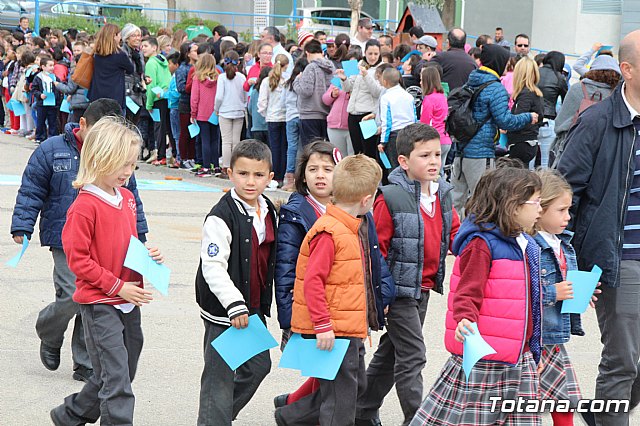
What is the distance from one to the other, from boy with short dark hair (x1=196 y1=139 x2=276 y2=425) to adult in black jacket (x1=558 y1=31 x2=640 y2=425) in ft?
5.16

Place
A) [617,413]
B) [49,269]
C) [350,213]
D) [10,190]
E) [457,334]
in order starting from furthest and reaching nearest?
[10,190] < [49,269] < [617,413] < [350,213] < [457,334]

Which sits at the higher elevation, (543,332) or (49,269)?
(543,332)

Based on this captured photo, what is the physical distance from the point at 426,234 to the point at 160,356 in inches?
85.9

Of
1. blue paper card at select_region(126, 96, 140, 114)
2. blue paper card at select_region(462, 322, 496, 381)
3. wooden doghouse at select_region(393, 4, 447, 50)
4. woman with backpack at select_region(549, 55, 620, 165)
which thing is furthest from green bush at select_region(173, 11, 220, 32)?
blue paper card at select_region(462, 322, 496, 381)

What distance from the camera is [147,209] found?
480 inches

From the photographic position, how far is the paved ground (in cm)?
565

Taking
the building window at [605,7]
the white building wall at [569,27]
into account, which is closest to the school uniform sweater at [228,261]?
the white building wall at [569,27]

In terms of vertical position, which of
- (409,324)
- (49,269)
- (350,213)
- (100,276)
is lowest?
(49,269)

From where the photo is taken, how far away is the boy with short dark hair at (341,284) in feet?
15.2

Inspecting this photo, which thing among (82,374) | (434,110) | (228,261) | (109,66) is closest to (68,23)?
(109,66)

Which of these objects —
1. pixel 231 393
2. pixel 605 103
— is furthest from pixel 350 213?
pixel 605 103

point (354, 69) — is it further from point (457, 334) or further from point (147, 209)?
point (457, 334)

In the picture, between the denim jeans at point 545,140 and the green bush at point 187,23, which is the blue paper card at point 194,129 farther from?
the green bush at point 187,23

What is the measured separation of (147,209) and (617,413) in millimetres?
8015
